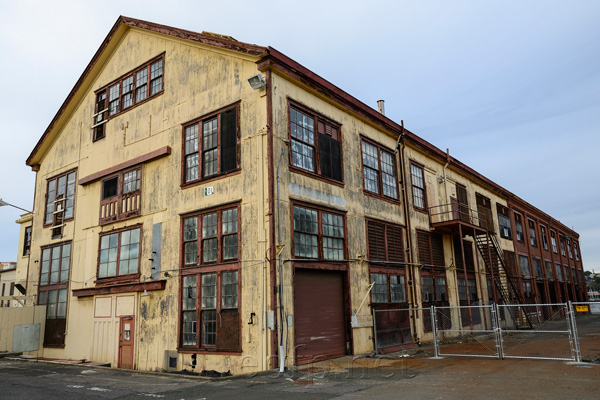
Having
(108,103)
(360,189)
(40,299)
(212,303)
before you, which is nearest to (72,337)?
(40,299)

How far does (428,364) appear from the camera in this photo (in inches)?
527

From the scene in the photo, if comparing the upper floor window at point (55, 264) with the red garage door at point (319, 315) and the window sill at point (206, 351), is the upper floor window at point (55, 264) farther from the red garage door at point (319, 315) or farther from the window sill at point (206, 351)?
the red garage door at point (319, 315)

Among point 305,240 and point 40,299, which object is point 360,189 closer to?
point 305,240

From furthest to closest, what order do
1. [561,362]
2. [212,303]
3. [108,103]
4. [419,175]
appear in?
[419,175], [108,103], [212,303], [561,362]

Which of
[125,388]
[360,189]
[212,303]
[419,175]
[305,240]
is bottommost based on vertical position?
[125,388]

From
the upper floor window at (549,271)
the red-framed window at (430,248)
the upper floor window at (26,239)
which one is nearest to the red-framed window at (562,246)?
the upper floor window at (549,271)

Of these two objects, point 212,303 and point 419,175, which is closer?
point 212,303

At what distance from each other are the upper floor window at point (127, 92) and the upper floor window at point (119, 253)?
5110 millimetres

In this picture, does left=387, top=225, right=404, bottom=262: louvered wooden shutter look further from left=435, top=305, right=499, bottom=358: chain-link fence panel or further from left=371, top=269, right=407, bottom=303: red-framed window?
left=435, top=305, right=499, bottom=358: chain-link fence panel

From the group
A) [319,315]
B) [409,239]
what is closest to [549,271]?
[409,239]

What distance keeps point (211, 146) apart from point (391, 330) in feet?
31.3

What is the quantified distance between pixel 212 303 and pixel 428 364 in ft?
22.1

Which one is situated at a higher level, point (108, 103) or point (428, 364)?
point (108, 103)

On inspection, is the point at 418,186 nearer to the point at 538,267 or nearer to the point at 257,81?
the point at 257,81
